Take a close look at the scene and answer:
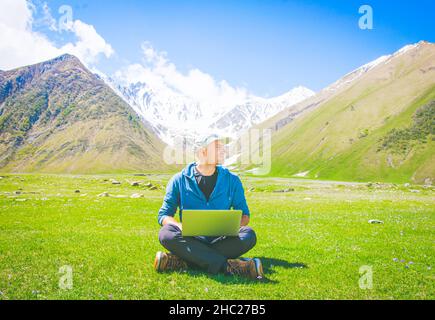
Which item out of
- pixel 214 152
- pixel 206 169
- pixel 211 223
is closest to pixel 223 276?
pixel 211 223

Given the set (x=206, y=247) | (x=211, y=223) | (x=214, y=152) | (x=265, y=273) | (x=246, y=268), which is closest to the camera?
(x=211, y=223)

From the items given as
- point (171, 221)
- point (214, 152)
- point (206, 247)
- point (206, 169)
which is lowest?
point (206, 247)

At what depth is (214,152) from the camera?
37.1 ft

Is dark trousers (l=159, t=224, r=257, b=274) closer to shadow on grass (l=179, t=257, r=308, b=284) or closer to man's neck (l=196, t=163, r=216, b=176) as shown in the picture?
shadow on grass (l=179, t=257, r=308, b=284)

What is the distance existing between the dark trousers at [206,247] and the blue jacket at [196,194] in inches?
31.6

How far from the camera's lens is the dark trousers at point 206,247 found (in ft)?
35.0

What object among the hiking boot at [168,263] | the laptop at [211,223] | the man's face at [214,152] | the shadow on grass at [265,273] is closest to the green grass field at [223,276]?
the shadow on grass at [265,273]

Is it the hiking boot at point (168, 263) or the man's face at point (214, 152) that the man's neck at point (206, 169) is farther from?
the hiking boot at point (168, 263)

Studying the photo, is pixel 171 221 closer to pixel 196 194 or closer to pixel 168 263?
pixel 196 194

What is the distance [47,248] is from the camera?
1370 centimetres

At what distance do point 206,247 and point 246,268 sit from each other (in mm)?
1368
